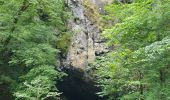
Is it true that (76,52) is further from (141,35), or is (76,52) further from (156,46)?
(156,46)

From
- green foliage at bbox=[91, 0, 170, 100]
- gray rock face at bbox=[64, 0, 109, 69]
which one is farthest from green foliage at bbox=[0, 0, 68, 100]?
green foliage at bbox=[91, 0, 170, 100]

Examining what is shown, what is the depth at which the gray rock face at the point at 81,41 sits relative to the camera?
1766cm

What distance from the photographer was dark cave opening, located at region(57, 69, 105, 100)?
18.0m

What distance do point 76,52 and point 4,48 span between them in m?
4.46

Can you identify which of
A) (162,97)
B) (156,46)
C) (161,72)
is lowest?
(162,97)

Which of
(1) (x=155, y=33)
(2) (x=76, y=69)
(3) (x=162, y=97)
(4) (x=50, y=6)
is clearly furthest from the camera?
(2) (x=76, y=69)

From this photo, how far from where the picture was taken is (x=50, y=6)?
15062 millimetres

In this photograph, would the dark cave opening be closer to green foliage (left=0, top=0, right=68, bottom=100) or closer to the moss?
green foliage (left=0, top=0, right=68, bottom=100)

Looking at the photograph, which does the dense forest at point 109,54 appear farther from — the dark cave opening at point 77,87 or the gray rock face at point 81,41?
the dark cave opening at point 77,87

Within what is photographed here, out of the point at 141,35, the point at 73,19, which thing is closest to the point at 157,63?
the point at 141,35

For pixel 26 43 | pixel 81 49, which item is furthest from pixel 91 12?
pixel 26 43

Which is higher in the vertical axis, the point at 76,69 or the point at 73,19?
the point at 73,19

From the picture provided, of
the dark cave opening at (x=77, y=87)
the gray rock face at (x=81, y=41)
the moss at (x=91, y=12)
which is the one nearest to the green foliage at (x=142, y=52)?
the gray rock face at (x=81, y=41)

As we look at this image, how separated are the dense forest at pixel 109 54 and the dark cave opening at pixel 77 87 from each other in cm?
142
